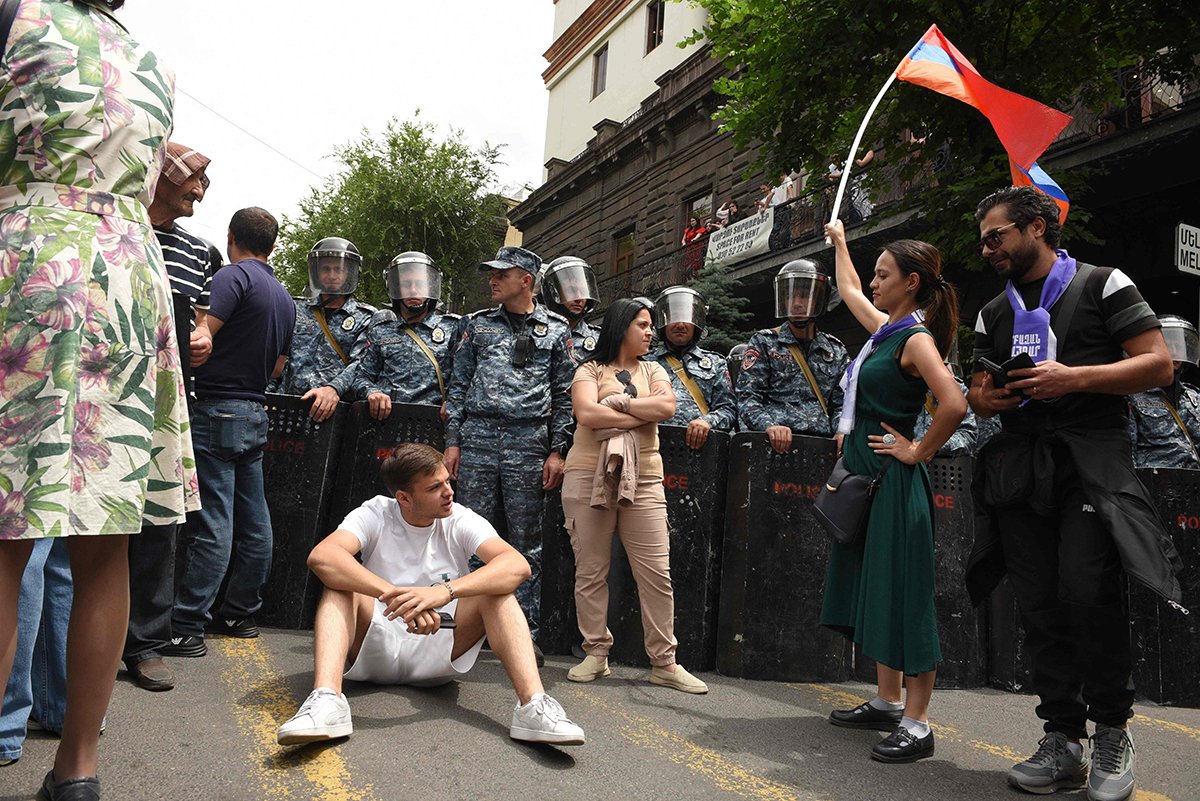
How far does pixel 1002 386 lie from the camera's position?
3479mm

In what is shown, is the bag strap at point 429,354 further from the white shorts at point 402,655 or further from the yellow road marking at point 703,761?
the yellow road marking at point 703,761

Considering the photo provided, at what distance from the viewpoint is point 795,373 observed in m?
6.18

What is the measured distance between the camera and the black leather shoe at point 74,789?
2348 mm

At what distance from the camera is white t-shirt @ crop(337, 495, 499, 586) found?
3.86 metres

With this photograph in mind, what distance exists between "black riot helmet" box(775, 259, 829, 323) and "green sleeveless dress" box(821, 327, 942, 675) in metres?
2.45

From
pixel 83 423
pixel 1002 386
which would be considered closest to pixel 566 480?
pixel 1002 386

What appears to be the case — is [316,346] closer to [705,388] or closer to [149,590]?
[705,388]

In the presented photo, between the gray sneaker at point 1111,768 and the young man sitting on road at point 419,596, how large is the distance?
181 cm

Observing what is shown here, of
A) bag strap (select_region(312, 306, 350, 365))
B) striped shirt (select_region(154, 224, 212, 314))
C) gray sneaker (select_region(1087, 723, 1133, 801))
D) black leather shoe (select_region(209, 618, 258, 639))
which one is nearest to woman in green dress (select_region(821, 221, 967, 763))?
gray sneaker (select_region(1087, 723, 1133, 801))

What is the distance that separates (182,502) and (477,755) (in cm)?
138

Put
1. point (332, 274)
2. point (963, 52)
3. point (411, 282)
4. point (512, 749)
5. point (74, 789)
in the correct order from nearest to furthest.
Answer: point (74, 789) < point (512, 749) < point (411, 282) < point (332, 274) < point (963, 52)

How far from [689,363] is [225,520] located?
3.37 metres

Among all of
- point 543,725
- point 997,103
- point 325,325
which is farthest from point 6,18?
point 997,103

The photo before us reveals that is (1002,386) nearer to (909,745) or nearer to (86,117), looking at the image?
(909,745)
